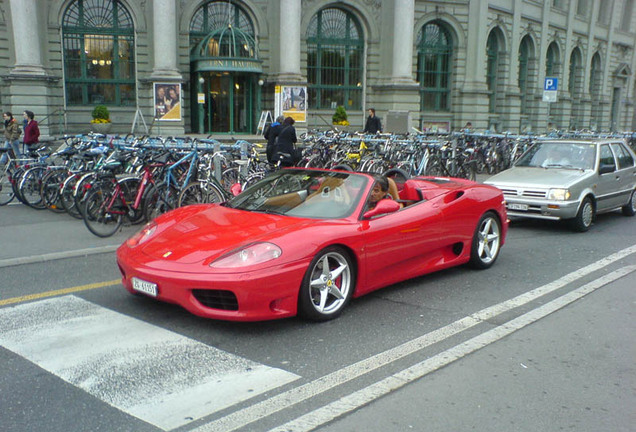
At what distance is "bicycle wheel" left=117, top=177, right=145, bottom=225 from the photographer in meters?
9.49

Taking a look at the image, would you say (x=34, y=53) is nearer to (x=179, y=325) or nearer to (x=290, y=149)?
(x=290, y=149)

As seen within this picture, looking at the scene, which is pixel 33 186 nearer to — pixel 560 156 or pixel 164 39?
pixel 560 156

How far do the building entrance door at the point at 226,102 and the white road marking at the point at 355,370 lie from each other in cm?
2203

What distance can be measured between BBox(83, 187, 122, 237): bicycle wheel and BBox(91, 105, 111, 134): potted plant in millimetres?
15902

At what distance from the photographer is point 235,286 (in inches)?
187

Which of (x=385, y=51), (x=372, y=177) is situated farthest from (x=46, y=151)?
(x=385, y=51)

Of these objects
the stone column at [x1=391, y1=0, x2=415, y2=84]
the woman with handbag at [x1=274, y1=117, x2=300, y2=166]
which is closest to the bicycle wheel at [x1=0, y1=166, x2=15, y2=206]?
the woman with handbag at [x1=274, y1=117, x2=300, y2=166]

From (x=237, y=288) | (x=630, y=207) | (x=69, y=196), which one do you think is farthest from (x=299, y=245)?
(x=630, y=207)

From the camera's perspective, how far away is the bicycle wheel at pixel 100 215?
906 cm

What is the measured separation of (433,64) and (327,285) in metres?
30.0

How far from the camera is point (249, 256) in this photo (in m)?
4.96

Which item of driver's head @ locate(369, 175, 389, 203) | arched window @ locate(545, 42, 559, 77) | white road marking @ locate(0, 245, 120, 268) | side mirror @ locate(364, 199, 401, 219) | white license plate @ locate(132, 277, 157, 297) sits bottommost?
white road marking @ locate(0, 245, 120, 268)

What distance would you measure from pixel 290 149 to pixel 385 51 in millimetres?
18730

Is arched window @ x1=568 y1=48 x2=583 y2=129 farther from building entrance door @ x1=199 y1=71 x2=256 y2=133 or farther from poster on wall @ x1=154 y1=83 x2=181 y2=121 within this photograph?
poster on wall @ x1=154 y1=83 x2=181 y2=121
